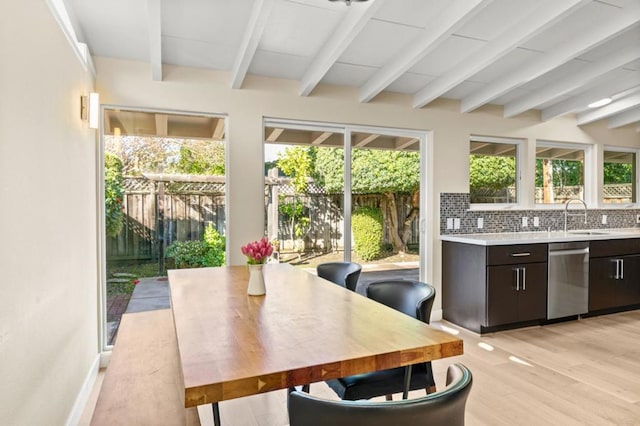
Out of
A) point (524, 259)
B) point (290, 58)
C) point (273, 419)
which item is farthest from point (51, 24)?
point (524, 259)

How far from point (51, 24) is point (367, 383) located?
227cm

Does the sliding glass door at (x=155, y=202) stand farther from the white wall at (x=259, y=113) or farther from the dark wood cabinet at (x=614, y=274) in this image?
the dark wood cabinet at (x=614, y=274)

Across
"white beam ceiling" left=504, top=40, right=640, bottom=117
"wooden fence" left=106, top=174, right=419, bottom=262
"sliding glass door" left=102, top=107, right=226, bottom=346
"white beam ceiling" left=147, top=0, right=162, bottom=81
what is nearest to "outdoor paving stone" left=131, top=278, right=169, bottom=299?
"sliding glass door" left=102, top=107, right=226, bottom=346

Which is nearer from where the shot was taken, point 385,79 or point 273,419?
point 273,419

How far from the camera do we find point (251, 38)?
8.92 ft

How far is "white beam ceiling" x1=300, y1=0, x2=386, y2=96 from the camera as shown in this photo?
245 centimetres

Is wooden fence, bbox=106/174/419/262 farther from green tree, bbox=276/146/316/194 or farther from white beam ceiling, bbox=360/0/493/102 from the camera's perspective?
white beam ceiling, bbox=360/0/493/102

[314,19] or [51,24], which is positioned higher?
[314,19]

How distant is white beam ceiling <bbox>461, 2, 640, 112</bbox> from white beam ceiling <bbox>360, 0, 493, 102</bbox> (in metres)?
1.09

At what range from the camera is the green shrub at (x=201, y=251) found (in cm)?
352

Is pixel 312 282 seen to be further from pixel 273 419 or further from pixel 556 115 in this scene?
pixel 556 115

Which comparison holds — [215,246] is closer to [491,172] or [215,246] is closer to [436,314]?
[436,314]

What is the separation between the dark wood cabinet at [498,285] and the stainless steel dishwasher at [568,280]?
10 cm

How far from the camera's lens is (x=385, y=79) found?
3.55 meters
